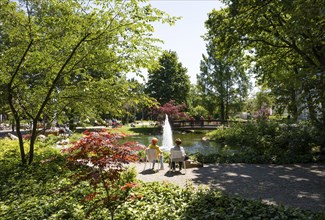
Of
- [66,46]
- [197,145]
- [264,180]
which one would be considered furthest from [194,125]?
[66,46]

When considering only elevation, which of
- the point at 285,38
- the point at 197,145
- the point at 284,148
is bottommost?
the point at 197,145

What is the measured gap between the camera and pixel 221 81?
3397 cm

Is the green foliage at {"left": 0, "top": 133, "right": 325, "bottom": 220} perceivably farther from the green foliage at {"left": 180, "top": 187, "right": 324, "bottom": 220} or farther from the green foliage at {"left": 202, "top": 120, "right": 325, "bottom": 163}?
the green foliage at {"left": 202, "top": 120, "right": 325, "bottom": 163}

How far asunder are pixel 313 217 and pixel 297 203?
1.08 metres

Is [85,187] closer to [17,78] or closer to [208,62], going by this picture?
[17,78]

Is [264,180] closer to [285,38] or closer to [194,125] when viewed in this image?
[285,38]

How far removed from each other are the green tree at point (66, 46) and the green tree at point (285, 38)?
349 cm

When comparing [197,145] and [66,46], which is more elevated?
[66,46]

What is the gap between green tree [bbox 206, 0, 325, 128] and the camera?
618cm

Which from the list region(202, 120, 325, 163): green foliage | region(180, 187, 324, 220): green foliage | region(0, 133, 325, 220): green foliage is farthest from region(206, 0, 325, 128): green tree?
region(0, 133, 325, 220): green foliage

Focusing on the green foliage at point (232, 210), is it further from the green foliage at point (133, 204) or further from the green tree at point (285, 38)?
the green tree at point (285, 38)

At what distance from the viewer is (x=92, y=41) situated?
24.0 ft

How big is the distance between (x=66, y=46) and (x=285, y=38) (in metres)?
9.39

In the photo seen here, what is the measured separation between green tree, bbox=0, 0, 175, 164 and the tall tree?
88.9 ft
